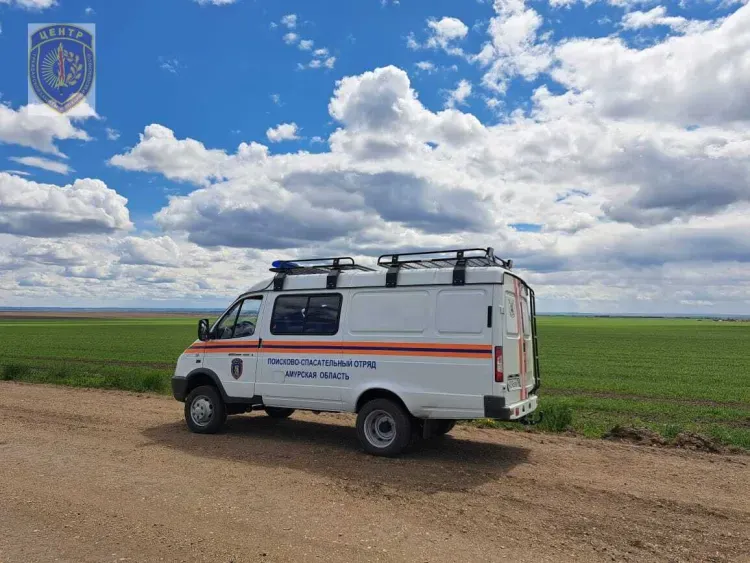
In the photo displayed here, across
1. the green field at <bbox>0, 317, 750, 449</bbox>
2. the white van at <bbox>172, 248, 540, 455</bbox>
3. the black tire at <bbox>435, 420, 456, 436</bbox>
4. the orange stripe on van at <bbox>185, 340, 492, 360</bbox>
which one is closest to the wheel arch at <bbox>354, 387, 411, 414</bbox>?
the white van at <bbox>172, 248, 540, 455</bbox>

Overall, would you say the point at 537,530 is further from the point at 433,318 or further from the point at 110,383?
the point at 110,383

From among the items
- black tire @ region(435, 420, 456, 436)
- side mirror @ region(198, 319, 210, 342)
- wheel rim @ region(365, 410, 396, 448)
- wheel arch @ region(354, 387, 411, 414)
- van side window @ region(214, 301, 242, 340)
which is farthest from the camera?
side mirror @ region(198, 319, 210, 342)

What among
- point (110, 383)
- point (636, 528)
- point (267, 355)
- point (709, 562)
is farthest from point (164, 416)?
point (709, 562)

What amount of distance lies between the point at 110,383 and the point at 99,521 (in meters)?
12.5

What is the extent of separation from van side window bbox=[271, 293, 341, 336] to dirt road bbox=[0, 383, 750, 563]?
1800mm

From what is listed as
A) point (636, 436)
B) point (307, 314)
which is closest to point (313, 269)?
point (307, 314)

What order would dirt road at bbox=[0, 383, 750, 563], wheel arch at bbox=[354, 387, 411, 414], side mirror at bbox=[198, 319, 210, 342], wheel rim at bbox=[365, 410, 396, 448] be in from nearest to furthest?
dirt road at bbox=[0, 383, 750, 563] < wheel arch at bbox=[354, 387, 411, 414] < wheel rim at bbox=[365, 410, 396, 448] < side mirror at bbox=[198, 319, 210, 342]

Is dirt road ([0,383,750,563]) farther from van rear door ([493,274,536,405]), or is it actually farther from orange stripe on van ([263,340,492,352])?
orange stripe on van ([263,340,492,352])

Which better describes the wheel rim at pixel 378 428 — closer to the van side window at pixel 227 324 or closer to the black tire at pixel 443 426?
the black tire at pixel 443 426

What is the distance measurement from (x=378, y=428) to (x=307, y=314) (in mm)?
2158

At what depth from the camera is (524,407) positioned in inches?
330

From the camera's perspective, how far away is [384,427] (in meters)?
8.61

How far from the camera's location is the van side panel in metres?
7.87

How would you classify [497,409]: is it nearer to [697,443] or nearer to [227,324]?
[697,443]
